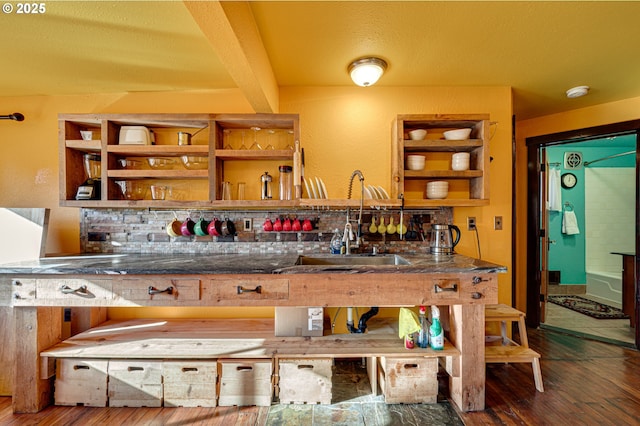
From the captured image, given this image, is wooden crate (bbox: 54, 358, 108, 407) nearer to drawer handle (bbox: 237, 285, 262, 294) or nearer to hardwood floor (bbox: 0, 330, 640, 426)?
hardwood floor (bbox: 0, 330, 640, 426)

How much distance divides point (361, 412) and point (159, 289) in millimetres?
1372

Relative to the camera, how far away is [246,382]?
5.59 feet

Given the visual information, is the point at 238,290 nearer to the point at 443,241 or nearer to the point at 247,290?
the point at 247,290

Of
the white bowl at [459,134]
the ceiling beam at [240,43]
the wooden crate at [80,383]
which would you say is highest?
the ceiling beam at [240,43]

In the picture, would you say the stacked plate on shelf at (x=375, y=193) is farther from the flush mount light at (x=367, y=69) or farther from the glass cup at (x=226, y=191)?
the glass cup at (x=226, y=191)

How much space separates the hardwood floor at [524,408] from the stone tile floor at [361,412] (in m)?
0.03

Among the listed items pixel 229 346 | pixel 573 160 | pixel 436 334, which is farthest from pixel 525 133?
pixel 229 346

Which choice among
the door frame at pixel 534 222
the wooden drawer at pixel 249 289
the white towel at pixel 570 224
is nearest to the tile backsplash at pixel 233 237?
the wooden drawer at pixel 249 289

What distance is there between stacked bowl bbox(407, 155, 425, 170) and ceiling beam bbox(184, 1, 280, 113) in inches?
44.7

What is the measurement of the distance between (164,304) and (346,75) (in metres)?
2.02

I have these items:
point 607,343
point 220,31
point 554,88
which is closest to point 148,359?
point 220,31

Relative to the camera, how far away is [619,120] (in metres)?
2.65

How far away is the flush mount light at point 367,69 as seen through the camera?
6.46 feet

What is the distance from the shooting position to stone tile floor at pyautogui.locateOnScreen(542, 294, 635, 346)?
2.74m
